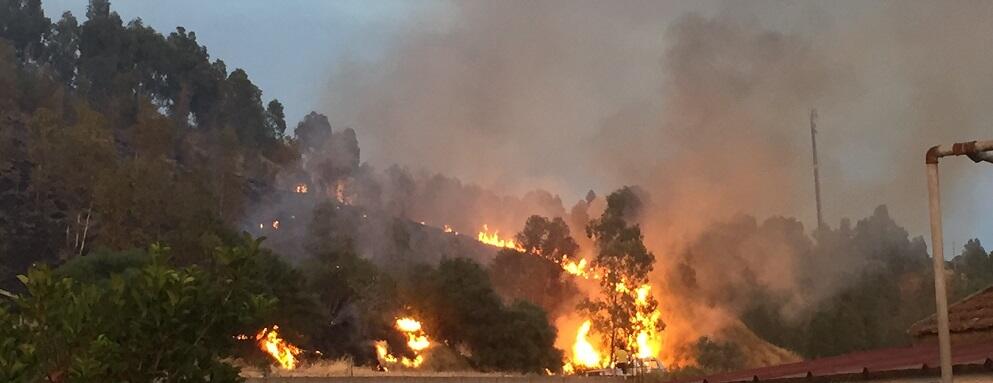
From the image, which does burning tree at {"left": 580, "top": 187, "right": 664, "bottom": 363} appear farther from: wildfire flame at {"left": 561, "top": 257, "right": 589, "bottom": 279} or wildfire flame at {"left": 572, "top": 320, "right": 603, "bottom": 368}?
wildfire flame at {"left": 561, "top": 257, "right": 589, "bottom": 279}

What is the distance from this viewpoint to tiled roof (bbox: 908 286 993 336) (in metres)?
18.6

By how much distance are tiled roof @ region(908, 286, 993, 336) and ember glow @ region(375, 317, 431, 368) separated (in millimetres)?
38791

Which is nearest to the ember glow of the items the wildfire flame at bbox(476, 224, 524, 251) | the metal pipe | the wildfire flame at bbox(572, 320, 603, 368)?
the wildfire flame at bbox(572, 320, 603, 368)

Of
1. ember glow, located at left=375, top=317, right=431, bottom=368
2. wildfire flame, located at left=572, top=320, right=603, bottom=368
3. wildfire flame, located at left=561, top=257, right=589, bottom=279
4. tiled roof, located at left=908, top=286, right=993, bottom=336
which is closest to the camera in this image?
tiled roof, located at left=908, top=286, right=993, bottom=336

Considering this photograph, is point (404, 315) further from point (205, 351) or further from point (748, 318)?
point (205, 351)

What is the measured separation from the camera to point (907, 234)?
292 feet

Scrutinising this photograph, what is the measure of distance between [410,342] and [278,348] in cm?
1005

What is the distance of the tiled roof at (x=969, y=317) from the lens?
61.2ft

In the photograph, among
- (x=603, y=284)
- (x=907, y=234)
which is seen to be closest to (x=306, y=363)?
(x=603, y=284)

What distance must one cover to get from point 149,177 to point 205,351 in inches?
2548

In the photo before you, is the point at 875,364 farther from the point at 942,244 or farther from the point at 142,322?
the point at 142,322

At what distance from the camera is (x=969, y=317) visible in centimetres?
1928

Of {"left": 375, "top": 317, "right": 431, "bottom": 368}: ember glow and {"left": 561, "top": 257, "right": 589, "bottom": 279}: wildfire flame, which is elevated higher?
{"left": 561, "top": 257, "right": 589, "bottom": 279}: wildfire flame

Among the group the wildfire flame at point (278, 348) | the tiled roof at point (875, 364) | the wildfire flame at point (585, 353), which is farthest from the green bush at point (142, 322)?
the wildfire flame at point (585, 353)
